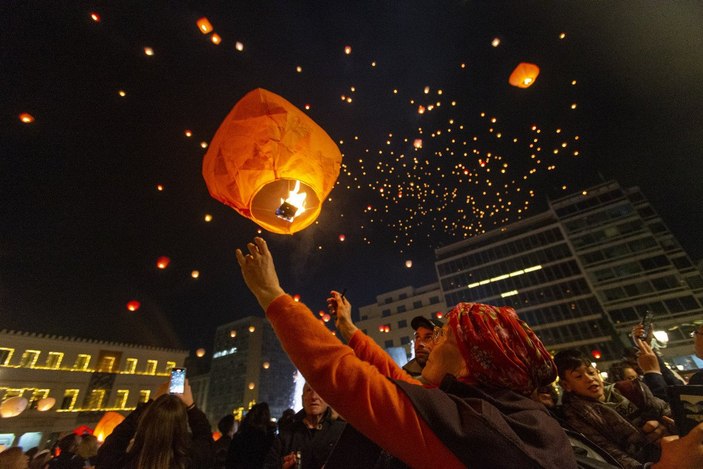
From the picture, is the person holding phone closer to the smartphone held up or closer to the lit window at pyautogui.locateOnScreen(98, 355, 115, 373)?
the smartphone held up

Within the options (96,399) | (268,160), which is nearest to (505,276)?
(268,160)

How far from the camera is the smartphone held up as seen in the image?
11.8ft

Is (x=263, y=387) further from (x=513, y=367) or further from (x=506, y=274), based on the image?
(x=513, y=367)

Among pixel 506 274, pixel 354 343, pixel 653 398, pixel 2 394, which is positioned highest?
pixel 506 274

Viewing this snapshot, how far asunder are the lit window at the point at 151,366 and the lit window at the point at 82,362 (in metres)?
5.48

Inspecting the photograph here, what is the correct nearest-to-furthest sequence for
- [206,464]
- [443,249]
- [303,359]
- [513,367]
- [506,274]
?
1. [303,359]
2. [513,367]
3. [206,464]
4. [506,274]
5. [443,249]

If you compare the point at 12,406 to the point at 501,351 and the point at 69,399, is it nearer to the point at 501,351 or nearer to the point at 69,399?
the point at 501,351

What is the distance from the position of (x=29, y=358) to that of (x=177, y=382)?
36730 millimetres

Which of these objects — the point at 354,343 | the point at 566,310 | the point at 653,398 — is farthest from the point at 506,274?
the point at 354,343

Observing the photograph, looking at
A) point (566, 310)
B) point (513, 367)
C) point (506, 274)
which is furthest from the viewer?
point (506, 274)

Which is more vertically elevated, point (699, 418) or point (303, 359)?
point (303, 359)

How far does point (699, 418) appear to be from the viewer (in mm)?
1557

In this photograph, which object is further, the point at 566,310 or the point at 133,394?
the point at 566,310

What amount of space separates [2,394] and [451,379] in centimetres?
4016
